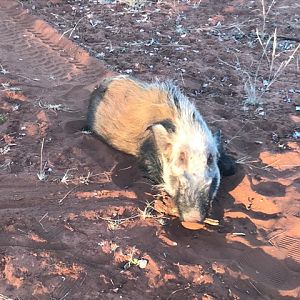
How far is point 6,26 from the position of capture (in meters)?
9.36

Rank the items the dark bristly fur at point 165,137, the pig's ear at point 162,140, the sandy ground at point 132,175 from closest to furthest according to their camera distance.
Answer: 1. the sandy ground at point 132,175
2. the dark bristly fur at point 165,137
3. the pig's ear at point 162,140

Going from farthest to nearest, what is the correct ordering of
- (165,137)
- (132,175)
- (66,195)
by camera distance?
(132,175) → (165,137) → (66,195)

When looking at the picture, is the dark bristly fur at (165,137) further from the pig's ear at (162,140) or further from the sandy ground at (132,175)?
the sandy ground at (132,175)

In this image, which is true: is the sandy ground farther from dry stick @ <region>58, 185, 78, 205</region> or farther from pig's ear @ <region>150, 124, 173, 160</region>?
pig's ear @ <region>150, 124, 173, 160</region>

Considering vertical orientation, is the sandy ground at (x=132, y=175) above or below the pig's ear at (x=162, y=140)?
below

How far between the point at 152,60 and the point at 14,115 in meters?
2.67

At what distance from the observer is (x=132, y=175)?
550 centimetres

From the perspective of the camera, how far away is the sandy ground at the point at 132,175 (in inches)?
164

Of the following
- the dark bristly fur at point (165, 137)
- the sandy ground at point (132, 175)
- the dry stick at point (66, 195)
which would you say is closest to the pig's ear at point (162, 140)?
the dark bristly fur at point (165, 137)

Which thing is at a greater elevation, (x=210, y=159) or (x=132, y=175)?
(x=210, y=159)

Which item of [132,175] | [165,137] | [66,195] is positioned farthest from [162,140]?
[66,195]

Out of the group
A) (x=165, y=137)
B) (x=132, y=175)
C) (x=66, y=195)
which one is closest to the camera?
(x=66, y=195)

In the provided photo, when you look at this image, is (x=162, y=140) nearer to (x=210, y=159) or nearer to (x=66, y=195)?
(x=210, y=159)

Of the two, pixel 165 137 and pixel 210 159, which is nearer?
pixel 210 159
